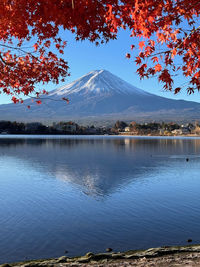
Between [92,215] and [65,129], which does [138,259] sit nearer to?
[92,215]

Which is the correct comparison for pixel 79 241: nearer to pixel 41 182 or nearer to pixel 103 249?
pixel 103 249

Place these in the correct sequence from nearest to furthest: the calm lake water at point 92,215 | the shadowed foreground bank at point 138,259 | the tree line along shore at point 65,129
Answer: the shadowed foreground bank at point 138,259 < the calm lake water at point 92,215 < the tree line along shore at point 65,129

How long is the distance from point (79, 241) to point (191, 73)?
5.72 metres

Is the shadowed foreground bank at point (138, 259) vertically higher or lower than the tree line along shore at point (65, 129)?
lower

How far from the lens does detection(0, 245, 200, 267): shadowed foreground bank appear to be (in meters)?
6.57

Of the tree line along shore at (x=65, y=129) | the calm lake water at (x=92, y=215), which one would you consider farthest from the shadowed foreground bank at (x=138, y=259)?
the tree line along shore at (x=65, y=129)

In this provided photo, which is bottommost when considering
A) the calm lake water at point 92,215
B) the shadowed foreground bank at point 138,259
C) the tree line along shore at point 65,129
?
the calm lake water at point 92,215

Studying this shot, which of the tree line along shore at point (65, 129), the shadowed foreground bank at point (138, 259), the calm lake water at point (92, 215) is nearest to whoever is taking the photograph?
the shadowed foreground bank at point (138, 259)

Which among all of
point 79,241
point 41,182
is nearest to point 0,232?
point 79,241

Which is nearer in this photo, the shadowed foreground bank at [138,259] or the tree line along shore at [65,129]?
the shadowed foreground bank at [138,259]

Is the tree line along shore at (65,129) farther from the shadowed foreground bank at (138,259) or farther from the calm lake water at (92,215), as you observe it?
the shadowed foreground bank at (138,259)

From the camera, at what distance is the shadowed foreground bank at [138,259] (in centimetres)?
657

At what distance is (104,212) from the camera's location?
12430 mm

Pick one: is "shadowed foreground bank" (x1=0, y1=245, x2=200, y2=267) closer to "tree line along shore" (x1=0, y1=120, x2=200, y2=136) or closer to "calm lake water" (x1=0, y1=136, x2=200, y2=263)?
"calm lake water" (x1=0, y1=136, x2=200, y2=263)
